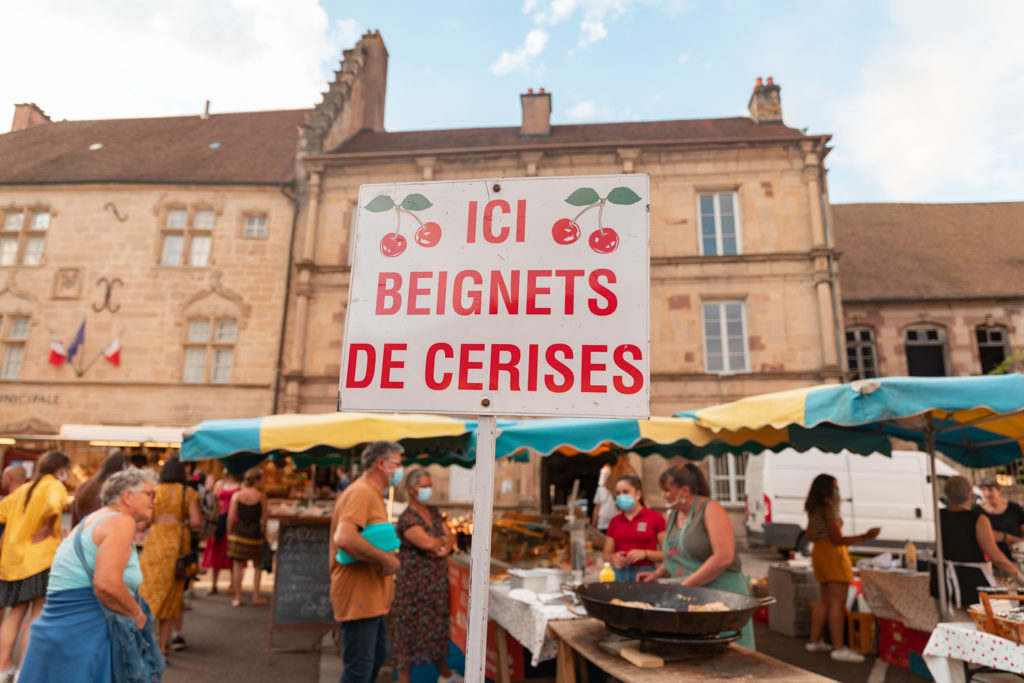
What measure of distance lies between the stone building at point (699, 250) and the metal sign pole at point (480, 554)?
14038 mm

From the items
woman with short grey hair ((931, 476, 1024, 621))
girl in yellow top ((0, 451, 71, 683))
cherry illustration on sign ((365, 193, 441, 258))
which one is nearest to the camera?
cherry illustration on sign ((365, 193, 441, 258))

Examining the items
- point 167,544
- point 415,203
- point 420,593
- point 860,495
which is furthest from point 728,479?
point 415,203

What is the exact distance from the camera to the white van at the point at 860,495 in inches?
498

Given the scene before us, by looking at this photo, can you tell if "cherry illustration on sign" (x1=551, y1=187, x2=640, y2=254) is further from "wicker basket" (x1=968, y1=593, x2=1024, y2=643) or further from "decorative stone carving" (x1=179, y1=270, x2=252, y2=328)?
"decorative stone carving" (x1=179, y1=270, x2=252, y2=328)

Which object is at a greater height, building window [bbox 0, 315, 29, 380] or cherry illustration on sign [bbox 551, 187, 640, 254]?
building window [bbox 0, 315, 29, 380]

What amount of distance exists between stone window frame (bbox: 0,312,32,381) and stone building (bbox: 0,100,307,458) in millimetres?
36

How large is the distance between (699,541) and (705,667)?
53.3 inches

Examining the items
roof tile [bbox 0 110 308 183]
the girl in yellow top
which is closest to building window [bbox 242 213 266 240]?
roof tile [bbox 0 110 308 183]

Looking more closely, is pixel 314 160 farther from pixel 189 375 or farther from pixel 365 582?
pixel 365 582

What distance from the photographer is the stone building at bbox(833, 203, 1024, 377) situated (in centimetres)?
1984

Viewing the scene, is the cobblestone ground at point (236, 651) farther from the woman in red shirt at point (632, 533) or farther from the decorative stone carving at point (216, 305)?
the decorative stone carving at point (216, 305)

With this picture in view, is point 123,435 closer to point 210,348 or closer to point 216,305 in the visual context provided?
point 210,348

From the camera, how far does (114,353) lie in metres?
16.8

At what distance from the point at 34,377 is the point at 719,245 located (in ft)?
62.3
